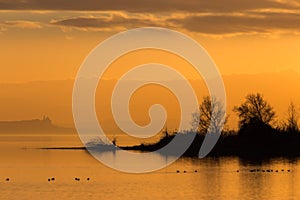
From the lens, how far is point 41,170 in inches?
4774

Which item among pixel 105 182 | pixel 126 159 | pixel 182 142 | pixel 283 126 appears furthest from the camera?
pixel 182 142

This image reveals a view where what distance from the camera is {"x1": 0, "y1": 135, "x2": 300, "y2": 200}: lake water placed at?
280ft

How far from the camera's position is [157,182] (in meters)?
98.8

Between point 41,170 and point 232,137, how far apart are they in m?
53.6

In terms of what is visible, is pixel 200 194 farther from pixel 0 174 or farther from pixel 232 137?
pixel 232 137

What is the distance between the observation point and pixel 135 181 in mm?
100562

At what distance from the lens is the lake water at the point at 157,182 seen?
3361 inches

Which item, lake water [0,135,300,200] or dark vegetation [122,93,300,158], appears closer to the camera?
lake water [0,135,300,200]

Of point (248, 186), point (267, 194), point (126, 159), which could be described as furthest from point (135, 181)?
point (126, 159)

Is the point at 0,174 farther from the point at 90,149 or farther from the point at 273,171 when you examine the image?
the point at 90,149

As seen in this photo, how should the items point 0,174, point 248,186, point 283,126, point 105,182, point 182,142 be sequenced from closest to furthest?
point 248,186 < point 105,182 < point 0,174 < point 283,126 < point 182,142

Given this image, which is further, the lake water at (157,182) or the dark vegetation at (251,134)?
the dark vegetation at (251,134)

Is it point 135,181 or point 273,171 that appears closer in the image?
point 135,181

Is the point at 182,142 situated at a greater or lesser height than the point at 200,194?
greater
